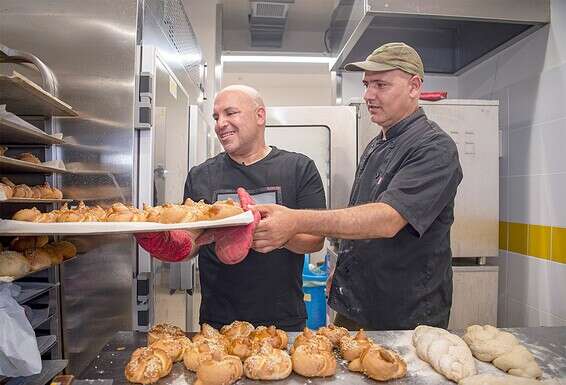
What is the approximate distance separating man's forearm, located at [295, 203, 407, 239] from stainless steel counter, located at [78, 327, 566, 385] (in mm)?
376

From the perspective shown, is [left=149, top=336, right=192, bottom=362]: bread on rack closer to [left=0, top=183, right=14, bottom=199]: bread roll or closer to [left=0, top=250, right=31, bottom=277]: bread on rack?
[left=0, top=250, right=31, bottom=277]: bread on rack

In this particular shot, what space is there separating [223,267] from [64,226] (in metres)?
0.83

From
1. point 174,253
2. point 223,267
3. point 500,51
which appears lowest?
point 223,267

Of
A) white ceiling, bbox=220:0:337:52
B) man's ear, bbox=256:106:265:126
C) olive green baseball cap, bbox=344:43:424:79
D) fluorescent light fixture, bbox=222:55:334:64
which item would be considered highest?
white ceiling, bbox=220:0:337:52

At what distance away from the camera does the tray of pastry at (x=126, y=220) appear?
3.30 ft

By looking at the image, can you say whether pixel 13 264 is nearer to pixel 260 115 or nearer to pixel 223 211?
pixel 223 211

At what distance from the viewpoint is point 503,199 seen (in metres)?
3.03

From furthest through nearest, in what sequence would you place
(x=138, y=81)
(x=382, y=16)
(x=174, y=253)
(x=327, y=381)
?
(x=382, y=16)
(x=138, y=81)
(x=174, y=253)
(x=327, y=381)

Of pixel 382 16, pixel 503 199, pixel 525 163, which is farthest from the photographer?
pixel 503 199

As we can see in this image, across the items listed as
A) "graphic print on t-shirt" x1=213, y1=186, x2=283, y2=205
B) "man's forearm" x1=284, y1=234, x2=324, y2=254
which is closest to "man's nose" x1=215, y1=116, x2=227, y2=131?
"graphic print on t-shirt" x1=213, y1=186, x2=283, y2=205

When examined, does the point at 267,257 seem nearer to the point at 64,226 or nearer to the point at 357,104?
the point at 64,226

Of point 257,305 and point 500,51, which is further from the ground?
point 500,51

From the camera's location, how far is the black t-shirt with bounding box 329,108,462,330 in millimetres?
1493

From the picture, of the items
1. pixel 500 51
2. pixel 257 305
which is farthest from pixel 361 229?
pixel 500 51
